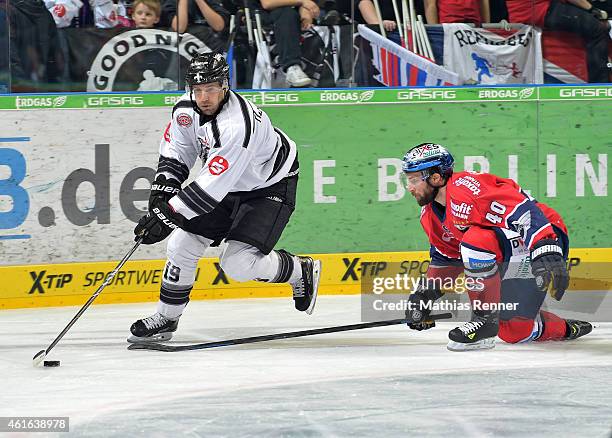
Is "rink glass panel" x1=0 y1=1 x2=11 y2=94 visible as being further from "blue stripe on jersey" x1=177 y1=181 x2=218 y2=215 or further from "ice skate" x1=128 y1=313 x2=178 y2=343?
"blue stripe on jersey" x1=177 y1=181 x2=218 y2=215

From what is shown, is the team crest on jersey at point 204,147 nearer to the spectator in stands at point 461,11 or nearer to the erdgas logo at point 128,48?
the erdgas logo at point 128,48

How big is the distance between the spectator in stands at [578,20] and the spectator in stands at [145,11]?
206 cm

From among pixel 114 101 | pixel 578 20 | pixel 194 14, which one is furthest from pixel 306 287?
pixel 578 20

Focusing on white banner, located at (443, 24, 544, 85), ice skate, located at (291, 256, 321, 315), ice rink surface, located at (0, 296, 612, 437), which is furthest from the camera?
white banner, located at (443, 24, 544, 85)

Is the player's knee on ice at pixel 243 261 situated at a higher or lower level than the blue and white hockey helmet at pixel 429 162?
lower

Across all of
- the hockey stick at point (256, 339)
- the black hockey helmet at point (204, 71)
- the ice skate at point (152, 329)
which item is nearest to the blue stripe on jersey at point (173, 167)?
the black hockey helmet at point (204, 71)

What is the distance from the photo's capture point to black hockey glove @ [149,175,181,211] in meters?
4.92

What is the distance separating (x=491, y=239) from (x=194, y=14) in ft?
8.77

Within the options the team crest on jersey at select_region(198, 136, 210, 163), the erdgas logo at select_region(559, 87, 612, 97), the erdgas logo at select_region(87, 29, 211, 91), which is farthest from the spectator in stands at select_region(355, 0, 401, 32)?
the team crest on jersey at select_region(198, 136, 210, 163)

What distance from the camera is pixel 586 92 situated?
22.3 ft

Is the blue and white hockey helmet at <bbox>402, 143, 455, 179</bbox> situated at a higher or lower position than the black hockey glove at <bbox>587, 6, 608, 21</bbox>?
lower

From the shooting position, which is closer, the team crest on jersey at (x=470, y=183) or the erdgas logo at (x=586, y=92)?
the team crest on jersey at (x=470, y=183)

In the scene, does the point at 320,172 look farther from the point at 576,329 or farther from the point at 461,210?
the point at 576,329

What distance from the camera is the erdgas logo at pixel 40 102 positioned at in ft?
20.6
